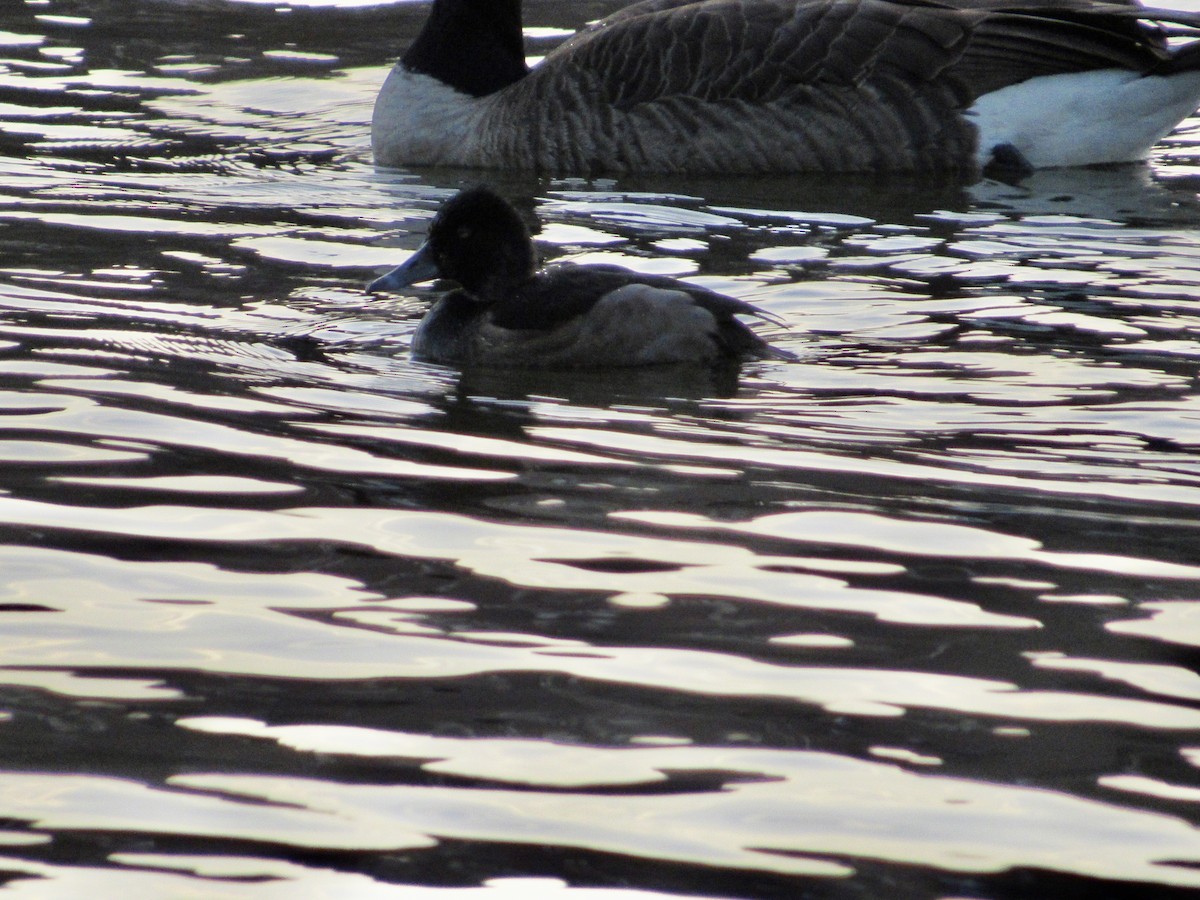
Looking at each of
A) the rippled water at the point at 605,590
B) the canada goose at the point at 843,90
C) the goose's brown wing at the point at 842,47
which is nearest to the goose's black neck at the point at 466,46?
the canada goose at the point at 843,90

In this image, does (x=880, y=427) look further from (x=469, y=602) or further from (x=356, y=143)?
→ (x=356, y=143)

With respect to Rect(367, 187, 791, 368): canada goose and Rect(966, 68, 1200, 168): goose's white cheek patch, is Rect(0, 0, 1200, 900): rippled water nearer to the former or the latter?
Answer: Rect(367, 187, 791, 368): canada goose

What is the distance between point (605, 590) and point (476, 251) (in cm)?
398

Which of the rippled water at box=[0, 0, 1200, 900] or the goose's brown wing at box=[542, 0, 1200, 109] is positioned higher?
the goose's brown wing at box=[542, 0, 1200, 109]

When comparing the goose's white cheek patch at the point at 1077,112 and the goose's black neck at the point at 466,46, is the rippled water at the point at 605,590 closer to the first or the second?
the goose's white cheek patch at the point at 1077,112

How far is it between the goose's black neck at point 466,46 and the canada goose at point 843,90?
1.67 feet

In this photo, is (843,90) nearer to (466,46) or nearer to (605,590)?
(466,46)

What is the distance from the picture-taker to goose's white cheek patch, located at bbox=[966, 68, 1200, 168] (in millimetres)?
13023

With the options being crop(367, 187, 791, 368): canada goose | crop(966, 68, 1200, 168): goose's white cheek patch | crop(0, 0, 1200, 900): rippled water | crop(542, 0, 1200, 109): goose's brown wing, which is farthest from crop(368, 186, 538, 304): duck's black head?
crop(966, 68, 1200, 168): goose's white cheek patch

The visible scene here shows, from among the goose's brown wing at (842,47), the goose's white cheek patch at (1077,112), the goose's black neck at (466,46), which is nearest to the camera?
the goose's brown wing at (842,47)

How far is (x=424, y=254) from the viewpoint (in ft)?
28.7

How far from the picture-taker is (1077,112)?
518 inches

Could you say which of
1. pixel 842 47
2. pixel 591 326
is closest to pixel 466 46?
pixel 842 47

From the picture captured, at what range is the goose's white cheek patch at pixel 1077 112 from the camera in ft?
42.7
